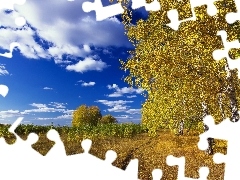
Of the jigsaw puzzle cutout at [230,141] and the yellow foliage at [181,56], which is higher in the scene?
the yellow foliage at [181,56]

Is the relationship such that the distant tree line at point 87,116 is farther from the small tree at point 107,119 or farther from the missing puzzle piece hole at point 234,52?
the missing puzzle piece hole at point 234,52

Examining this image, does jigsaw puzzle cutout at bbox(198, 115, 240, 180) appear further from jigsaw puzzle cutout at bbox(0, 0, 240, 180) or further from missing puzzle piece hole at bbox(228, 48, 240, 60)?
missing puzzle piece hole at bbox(228, 48, 240, 60)

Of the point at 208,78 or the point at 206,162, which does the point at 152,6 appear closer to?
the point at 208,78

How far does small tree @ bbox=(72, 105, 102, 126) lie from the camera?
67125 millimetres

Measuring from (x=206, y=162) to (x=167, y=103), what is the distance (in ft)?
15.9

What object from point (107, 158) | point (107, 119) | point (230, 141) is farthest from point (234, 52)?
point (107, 119)

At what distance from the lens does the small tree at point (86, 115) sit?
220ft

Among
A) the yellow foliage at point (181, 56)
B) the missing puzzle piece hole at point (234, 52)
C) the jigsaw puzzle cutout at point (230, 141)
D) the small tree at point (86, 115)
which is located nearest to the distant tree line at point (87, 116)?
the small tree at point (86, 115)

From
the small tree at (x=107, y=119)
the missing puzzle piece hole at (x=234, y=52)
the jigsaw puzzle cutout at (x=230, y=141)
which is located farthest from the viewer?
the small tree at (x=107, y=119)

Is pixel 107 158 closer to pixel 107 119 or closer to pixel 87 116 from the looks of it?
pixel 87 116

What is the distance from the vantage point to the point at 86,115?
68375 mm

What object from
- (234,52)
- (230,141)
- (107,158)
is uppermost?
(234,52)

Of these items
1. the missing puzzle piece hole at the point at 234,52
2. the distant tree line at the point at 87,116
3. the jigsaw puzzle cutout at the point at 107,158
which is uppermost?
the distant tree line at the point at 87,116

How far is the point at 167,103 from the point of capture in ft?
80.2
